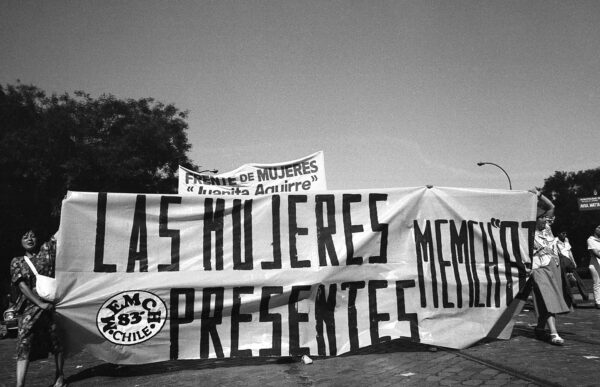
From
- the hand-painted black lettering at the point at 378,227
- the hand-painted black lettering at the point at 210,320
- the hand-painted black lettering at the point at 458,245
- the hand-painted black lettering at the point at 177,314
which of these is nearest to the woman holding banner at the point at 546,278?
the hand-painted black lettering at the point at 458,245

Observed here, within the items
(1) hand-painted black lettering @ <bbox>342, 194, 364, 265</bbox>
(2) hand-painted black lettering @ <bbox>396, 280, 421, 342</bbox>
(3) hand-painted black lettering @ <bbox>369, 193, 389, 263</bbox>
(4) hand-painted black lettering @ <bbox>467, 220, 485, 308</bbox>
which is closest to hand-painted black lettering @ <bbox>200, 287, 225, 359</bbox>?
(1) hand-painted black lettering @ <bbox>342, 194, 364, 265</bbox>

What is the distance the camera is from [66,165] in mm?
21094

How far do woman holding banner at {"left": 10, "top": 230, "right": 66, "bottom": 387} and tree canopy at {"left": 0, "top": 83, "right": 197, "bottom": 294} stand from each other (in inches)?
726

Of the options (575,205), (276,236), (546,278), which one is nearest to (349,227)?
(276,236)

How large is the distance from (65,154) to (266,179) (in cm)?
1650

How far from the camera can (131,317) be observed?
16.0ft

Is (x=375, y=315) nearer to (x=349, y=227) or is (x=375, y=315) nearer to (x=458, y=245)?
(x=349, y=227)

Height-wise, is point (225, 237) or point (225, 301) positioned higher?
point (225, 237)

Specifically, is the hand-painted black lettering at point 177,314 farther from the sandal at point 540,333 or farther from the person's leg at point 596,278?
the person's leg at point 596,278

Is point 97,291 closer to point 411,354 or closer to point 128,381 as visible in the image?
point 128,381

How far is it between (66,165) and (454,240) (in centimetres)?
2077

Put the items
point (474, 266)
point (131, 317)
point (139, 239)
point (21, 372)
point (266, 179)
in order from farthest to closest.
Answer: point (266, 179), point (474, 266), point (139, 239), point (131, 317), point (21, 372)

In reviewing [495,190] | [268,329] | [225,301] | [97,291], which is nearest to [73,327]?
[97,291]

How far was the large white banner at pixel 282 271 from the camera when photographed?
4918mm
